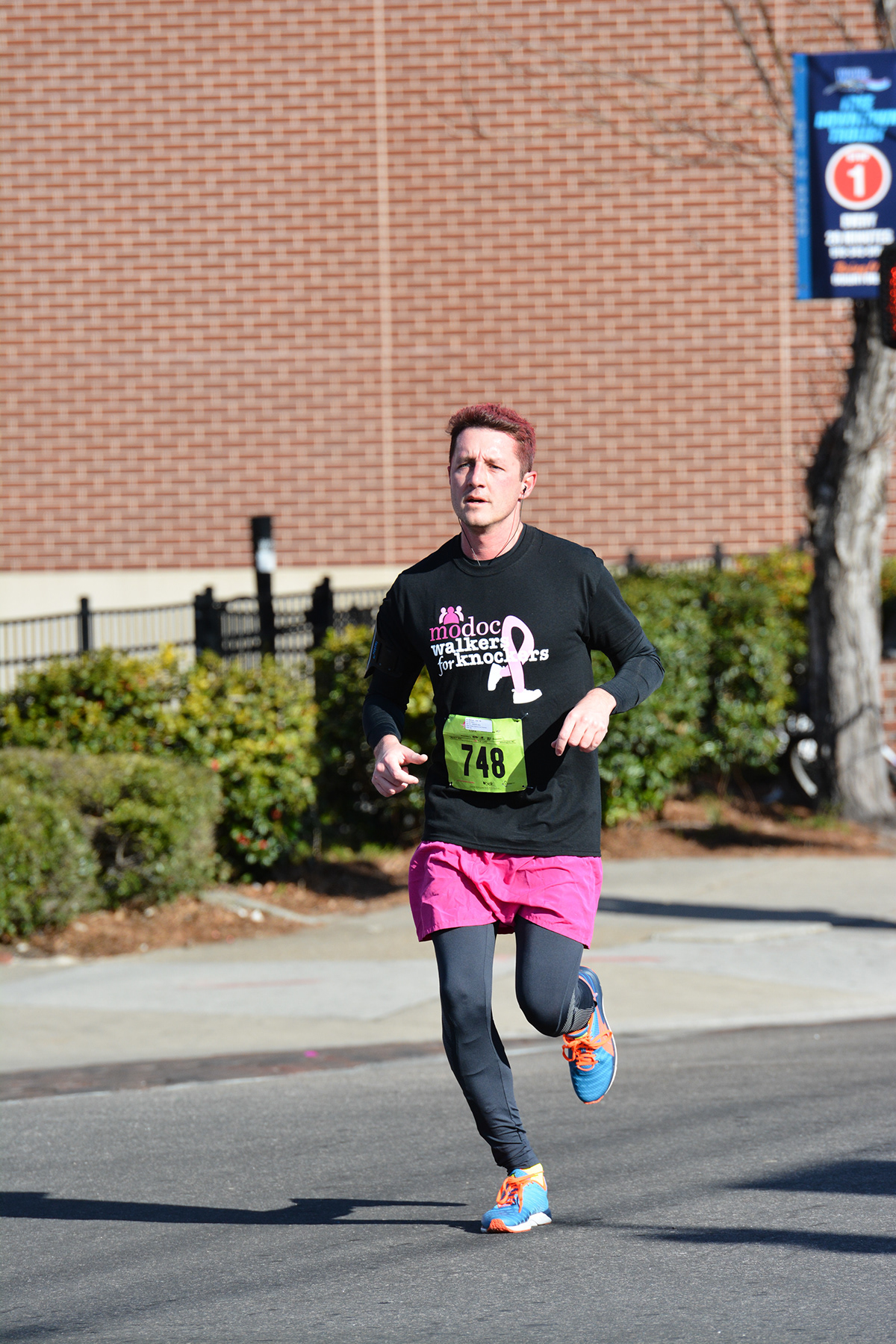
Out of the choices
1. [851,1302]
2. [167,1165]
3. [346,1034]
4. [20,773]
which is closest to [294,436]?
[20,773]

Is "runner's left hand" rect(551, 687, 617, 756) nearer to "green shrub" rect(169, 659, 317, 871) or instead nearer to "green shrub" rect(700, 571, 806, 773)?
"green shrub" rect(169, 659, 317, 871)

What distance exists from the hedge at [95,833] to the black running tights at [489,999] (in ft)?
16.9

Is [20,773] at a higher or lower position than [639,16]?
lower

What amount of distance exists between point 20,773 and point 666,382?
1038cm

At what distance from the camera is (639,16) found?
17625 mm

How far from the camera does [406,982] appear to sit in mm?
8430

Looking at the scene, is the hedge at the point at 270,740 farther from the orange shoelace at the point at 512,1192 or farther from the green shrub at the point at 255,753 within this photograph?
the orange shoelace at the point at 512,1192

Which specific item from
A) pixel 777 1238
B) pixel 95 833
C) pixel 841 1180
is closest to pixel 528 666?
pixel 777 1238

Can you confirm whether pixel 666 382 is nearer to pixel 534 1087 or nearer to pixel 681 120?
pixel 681 120

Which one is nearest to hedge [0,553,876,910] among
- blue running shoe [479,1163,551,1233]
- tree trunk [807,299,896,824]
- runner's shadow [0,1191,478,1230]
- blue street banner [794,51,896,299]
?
tree trunk [807,299,896,824]

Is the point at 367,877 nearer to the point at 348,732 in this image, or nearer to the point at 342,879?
the point at 342,879

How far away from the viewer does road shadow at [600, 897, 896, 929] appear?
9.58 m

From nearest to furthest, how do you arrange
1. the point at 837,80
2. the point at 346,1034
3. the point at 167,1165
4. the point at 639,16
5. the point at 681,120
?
the point at 167,1165
the point at 346,1034
the point at 837,80
the point at 681,120
the point at 639,16

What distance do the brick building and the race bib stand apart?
13.5 metres
